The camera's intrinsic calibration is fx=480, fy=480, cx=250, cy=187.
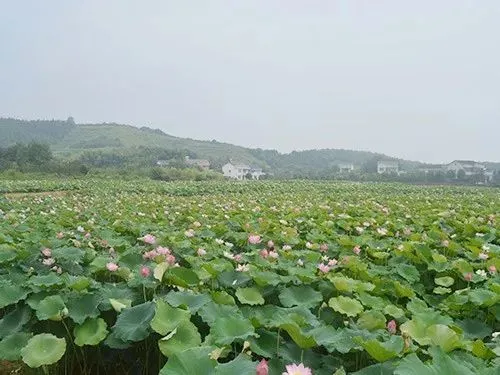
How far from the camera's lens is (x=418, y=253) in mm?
4262

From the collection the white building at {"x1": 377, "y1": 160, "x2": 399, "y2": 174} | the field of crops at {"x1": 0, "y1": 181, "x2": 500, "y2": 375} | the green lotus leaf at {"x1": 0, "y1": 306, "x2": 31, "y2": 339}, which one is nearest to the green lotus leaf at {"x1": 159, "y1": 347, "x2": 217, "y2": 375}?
the field of crops at {"x1": 0, "y1": 181, "x2": 500, "y2": 375}

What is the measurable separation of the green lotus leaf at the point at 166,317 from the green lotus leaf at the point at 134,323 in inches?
3.1

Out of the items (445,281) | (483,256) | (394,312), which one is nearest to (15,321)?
(394,312)

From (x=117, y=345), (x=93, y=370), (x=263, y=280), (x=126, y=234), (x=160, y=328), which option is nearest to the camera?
(x=160, y=328)

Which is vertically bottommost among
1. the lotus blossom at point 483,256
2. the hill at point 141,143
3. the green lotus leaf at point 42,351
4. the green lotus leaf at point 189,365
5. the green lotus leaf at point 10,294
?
the green lotus leaf at point 42,351

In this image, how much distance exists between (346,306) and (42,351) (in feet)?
5.02

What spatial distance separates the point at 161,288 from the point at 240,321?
847mm

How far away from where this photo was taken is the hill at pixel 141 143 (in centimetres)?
13412

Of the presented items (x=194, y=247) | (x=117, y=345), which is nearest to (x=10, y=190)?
(x=194, y=247)

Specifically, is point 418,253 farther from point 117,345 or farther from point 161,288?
point 117,345

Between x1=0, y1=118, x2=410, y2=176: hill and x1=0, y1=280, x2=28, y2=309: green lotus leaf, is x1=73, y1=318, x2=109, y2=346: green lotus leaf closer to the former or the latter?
x1=0, y1=280, x2=28, y2=309: green lotus leaf

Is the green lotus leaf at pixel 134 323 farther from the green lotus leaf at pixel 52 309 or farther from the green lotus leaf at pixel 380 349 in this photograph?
the green lotus leaf at pixel 380 349

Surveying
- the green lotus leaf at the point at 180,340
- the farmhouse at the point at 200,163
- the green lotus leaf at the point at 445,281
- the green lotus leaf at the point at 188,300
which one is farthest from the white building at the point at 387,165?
the green lotus leaf at the point at 180,340

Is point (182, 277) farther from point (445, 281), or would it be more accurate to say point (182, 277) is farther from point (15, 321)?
point (445, 281)
